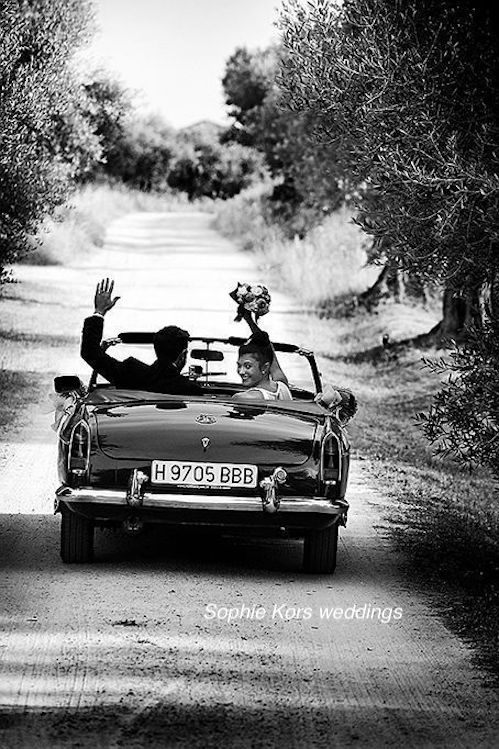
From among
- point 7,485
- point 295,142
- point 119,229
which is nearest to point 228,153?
point 119,229

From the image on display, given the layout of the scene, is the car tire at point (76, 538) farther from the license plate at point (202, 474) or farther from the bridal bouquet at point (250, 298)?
A: the bridal bouquet at point (250, 298)

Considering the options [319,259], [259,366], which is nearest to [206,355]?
[259,366]

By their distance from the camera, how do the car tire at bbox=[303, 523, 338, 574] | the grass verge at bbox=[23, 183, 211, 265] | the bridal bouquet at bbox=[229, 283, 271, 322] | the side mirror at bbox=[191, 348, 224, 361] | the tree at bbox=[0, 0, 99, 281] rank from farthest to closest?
the grass verge at bbox=[23, 183, 211, 265], the tree at bbox=[0, 0, 99, 281], the bridal bouquet at bbox=[229, 283, 271, 322], the side mirror at bbox=[191, 348, 224, 361], the car tire at bbox=[303, 523, 338, 574]

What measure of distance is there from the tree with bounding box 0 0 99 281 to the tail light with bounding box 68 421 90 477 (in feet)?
33.1

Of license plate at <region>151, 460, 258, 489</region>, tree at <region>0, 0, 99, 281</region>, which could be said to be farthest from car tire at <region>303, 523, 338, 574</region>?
tree at <region>0, 0, 99, 281</region>

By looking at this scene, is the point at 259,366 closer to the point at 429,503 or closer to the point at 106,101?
the point at 429,503

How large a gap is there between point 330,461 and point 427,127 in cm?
249

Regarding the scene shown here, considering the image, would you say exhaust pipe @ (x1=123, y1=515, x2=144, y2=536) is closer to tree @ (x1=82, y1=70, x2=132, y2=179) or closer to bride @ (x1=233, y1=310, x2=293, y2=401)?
bride @ (x1=233, y1=310, x2=293, y2=401)

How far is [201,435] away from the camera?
8.07m

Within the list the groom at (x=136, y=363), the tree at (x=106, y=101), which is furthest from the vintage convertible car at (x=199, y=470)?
the tree at (x=106, y=101)

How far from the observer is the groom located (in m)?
8.87

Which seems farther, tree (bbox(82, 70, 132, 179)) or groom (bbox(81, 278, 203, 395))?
tree (bbox(82, 70, 132, 179))

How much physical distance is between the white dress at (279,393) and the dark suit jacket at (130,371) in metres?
0.39

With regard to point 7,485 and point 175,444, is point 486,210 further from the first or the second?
point 7,485
